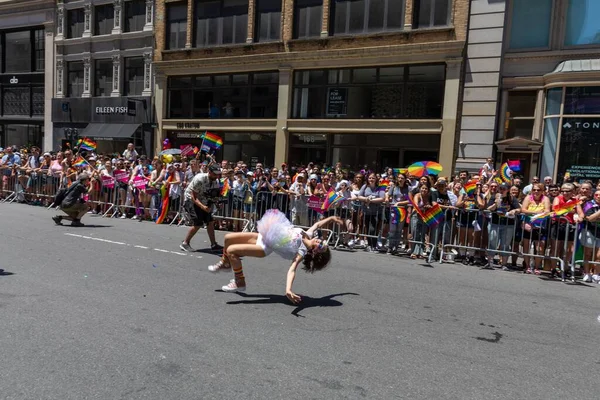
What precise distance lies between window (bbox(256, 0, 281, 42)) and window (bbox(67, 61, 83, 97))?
1193 centimetres

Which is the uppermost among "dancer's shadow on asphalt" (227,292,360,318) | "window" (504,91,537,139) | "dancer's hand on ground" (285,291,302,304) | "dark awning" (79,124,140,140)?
"window" (504,91,537,139)

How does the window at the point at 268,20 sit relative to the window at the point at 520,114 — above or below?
above

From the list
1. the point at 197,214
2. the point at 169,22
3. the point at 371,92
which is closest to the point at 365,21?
the point at 371,92

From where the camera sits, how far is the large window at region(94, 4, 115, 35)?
25219mm

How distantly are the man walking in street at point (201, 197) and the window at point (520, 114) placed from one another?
38.7ft

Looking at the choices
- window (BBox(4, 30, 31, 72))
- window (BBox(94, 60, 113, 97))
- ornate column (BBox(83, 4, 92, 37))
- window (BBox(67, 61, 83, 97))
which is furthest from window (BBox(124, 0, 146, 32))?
window (BBox(4, 30, 31, 72))

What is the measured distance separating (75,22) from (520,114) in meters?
24.1

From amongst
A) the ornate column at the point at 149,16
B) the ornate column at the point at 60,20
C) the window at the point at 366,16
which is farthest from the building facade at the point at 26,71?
the window at the point at 366,16

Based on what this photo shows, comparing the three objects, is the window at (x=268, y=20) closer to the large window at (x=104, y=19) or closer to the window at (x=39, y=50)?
the large window at (x=104, y=19)

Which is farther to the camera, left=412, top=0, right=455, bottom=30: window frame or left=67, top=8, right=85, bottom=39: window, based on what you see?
left=67, top=8, right=85, bottom=39: window

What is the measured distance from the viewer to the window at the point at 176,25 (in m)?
23.1

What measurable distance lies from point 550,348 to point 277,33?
18679mm

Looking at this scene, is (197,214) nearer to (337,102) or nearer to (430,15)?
(337,102)

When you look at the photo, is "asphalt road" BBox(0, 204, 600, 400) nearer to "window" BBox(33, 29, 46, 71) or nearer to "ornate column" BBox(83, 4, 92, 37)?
"ornate column" BBox(83, 4, 92, 37)
